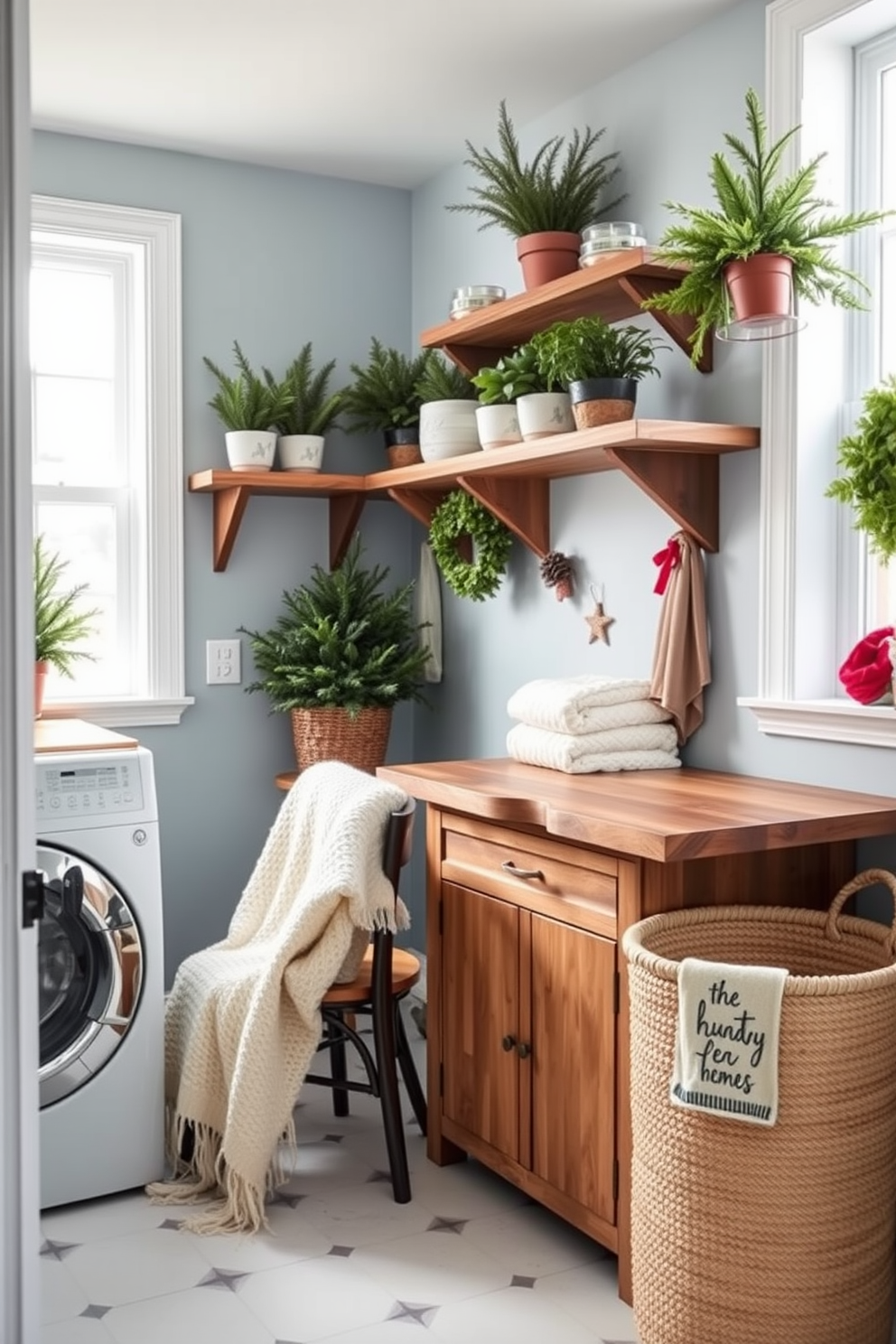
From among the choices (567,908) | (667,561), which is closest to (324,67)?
(667,561)

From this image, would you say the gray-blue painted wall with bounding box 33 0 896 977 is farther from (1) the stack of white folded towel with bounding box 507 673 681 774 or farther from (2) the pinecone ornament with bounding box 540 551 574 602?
(1) the stack of white folded towel with bounding box 507 673 681 774

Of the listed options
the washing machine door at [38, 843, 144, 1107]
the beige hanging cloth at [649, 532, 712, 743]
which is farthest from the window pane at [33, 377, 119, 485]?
the beige hanging cloth at [649, 532, 712, 743]

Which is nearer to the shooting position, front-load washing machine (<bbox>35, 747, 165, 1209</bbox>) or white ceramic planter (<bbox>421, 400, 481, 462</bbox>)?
front-load washing machine (<bbox>35, 747, 165, 1209</bbox>)

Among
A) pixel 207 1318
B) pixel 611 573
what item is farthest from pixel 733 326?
pixel 207 1318

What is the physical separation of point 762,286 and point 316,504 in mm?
1815

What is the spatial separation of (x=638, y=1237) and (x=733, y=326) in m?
1.55

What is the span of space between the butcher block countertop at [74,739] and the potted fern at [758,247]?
56.5 inches

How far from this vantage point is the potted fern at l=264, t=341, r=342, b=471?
3639 mm

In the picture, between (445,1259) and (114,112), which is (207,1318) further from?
(114,112)

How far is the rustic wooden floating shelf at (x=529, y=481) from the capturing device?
2609mm

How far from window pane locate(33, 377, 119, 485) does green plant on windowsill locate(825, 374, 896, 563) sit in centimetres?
207

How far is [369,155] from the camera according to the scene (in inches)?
144

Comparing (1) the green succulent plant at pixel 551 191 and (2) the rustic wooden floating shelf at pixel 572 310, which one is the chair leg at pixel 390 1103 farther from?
(1) the green succulent plant at pixel 551 191

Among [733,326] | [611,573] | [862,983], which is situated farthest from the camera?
[611,573]
